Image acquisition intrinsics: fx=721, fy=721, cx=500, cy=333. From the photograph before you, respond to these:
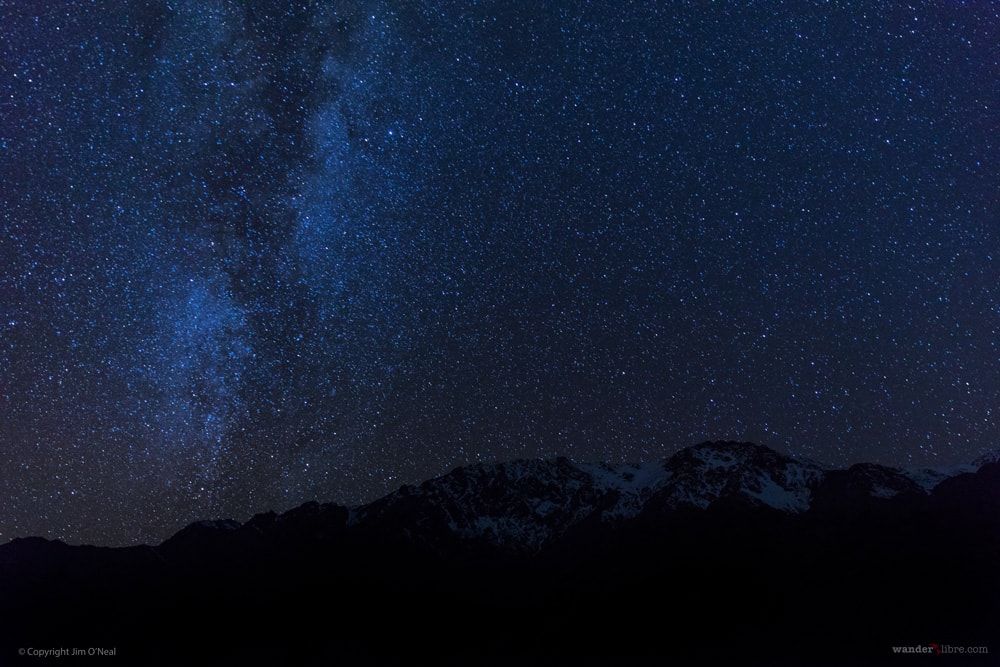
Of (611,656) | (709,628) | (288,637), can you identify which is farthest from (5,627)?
(709,628)

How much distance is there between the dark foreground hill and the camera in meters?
102

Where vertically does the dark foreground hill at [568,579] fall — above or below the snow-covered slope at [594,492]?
below

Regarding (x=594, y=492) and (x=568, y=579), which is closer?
(x=568, y=579)

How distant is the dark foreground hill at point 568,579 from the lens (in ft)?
334

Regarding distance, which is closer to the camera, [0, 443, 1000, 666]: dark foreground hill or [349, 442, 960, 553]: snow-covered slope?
[0, 443, 1000, 666]: dark foreground hill

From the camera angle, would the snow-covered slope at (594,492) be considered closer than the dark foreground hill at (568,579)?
No

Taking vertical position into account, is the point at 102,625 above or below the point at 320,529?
below

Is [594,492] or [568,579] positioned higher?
[594,492]

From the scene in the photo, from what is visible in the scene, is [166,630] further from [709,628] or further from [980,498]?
[980,498]

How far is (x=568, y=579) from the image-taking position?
13062cm

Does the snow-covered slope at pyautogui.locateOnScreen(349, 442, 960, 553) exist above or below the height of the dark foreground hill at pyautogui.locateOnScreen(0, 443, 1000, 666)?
above

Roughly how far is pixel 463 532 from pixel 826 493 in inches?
2827

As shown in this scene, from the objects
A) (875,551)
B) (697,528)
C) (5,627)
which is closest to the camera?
(5,627)

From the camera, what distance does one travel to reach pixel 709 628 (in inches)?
4385
